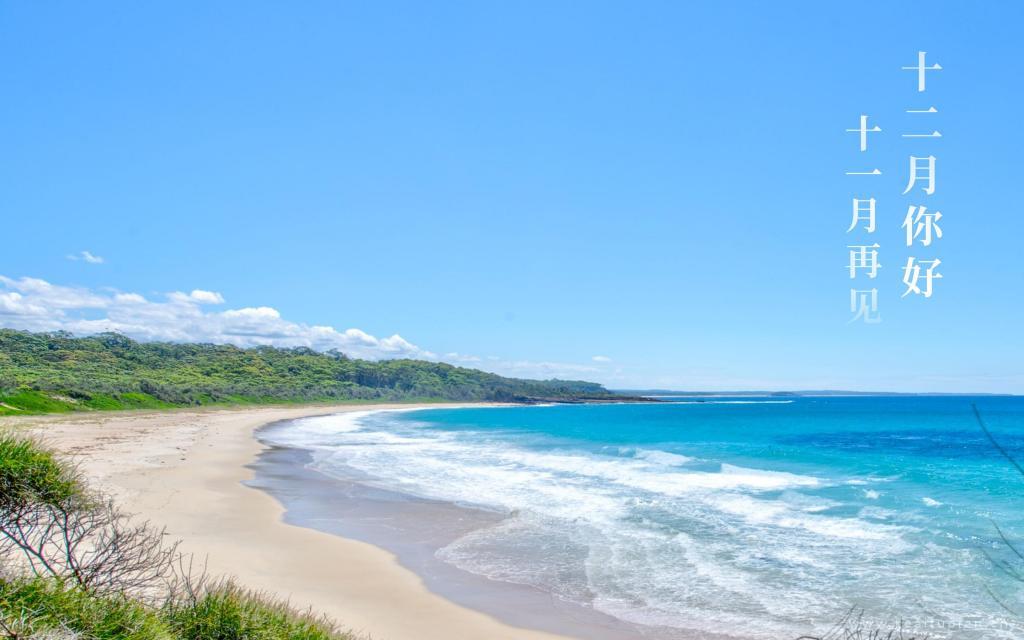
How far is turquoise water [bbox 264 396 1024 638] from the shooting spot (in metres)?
9.73

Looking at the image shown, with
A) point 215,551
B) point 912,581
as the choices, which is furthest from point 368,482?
point 912,581

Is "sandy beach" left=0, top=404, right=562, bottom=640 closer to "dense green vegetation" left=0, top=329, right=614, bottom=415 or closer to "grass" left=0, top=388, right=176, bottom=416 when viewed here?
"grass" left=0, top=388, right=176, bottom=416

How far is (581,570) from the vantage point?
456 inches

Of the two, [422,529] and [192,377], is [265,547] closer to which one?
[422,529]

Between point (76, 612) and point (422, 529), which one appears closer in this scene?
point (76, 612)

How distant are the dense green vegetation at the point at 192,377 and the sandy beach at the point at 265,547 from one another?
22746 millimetres

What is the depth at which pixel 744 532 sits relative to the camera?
14453 mm

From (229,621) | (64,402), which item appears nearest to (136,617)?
(229,621)

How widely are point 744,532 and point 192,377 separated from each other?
79407mm

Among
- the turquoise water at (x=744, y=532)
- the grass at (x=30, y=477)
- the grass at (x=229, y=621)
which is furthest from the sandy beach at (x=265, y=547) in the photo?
the turquoise water at (x=744, y=532)

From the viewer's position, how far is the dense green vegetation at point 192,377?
161 ft

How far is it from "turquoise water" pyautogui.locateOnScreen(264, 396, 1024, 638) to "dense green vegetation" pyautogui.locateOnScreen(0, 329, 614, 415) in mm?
30340

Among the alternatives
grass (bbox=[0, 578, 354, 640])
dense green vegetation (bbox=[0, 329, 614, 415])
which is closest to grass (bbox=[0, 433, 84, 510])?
grass (bbox=[0, 578, 354, 640])

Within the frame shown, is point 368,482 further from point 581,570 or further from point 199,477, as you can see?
point 581,570
